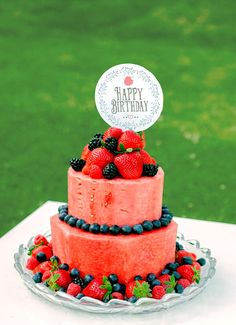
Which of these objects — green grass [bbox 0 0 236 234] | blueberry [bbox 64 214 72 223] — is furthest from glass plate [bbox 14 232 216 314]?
green grass [bbox 0 0 236 234]

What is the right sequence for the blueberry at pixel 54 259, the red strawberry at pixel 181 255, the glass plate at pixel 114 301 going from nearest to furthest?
the glass plate at pixel 114 301
the blueberry at pixel 54 259
the red strawberry at pixel 181 255

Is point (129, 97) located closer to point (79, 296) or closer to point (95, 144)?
point (95, 144)

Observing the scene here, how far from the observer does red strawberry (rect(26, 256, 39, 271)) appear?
2.29 metres

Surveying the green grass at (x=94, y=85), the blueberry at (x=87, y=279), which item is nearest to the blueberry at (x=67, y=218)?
the blueberry at (x=87, y=279)

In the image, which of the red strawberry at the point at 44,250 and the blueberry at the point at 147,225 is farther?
the red strawberry at the point at 44,250

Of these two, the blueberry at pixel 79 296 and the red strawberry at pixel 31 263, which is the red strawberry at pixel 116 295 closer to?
the blueberry at pixel 79 296

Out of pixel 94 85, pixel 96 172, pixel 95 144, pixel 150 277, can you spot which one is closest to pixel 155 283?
pixel 150 277

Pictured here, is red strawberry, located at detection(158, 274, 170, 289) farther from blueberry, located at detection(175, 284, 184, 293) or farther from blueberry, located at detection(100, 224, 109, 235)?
blueberry, located at detection(100, 224, 109, 235)

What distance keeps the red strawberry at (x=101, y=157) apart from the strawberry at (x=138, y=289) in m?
0.44

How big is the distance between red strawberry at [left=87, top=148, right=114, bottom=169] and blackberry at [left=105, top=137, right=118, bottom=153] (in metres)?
0.01

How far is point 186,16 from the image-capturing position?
31.2 ft

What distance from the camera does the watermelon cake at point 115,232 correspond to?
212 cm

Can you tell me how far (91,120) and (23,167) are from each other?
4.13 ft

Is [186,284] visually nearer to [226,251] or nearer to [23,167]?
[226,251]
